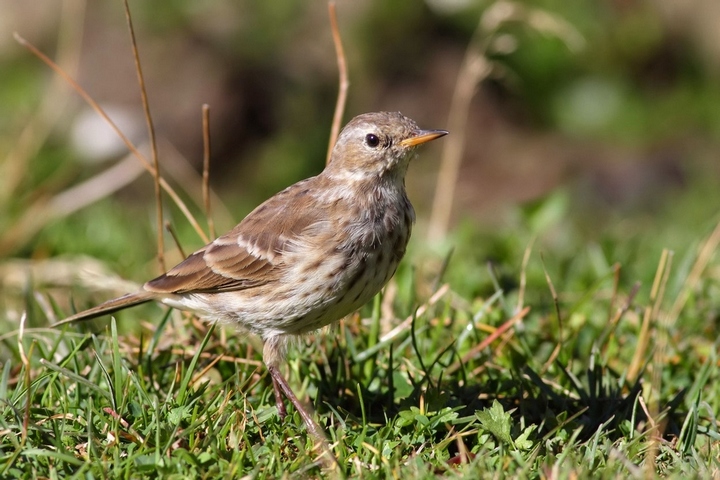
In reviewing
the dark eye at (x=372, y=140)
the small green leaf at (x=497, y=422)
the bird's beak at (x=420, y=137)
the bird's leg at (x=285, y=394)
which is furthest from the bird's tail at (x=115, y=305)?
the small green leaf at (x=497, y=422)

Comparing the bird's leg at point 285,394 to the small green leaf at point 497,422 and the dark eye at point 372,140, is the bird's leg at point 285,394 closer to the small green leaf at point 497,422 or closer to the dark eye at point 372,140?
the small green leaf at point 497,422

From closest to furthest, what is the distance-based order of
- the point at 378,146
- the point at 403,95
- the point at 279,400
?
the point at 279,400 < the point at 378,146 < the point at 403,95

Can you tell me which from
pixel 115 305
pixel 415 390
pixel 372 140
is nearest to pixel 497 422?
pixel 415 390

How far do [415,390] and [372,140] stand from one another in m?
1.25

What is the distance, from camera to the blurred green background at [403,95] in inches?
398

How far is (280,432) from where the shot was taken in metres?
4.04

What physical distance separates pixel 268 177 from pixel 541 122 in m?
3.50

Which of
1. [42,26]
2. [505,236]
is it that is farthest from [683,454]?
[42,26]

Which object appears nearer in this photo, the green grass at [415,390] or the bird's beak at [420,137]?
the green grass at [415,390]

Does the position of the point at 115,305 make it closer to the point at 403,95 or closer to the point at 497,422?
the point at 497,422

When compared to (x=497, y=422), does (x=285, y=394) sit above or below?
above

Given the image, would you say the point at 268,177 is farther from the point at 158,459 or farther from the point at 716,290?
the point at 158,459

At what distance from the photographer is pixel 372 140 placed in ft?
A: 15.7

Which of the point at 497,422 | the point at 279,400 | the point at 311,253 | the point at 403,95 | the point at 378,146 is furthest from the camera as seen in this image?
the point at 403,95
